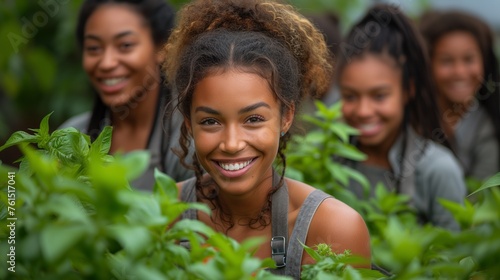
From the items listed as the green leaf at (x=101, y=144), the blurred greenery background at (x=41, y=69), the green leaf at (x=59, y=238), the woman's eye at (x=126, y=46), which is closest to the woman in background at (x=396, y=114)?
the woman's eye at (x=126, y=46)

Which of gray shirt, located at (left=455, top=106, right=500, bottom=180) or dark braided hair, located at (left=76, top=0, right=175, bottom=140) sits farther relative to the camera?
gray shirt, located at (left=455, top=106, right=500, bottom=180)

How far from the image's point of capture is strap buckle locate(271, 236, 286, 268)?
294 cm

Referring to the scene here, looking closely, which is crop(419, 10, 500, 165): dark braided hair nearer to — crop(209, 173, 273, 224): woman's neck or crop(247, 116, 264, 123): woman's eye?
crop(209, 173, 273, 224): woman's neck

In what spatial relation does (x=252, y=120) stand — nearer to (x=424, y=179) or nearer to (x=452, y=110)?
(x=424, y=179)

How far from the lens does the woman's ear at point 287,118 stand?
10.3 ft

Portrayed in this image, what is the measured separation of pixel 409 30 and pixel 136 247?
11.3 ft

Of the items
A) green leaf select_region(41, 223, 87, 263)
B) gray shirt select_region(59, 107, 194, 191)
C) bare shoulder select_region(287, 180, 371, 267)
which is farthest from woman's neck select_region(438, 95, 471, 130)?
green leaf select_region(41, 223, 87, 263)

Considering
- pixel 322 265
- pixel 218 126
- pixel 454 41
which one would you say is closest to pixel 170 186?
pixel 322 265

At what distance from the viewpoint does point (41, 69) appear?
23.2 feet

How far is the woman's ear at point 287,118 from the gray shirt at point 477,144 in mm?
2621

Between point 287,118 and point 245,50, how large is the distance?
12.2 inches

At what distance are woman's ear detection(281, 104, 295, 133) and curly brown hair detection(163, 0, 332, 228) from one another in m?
0.02

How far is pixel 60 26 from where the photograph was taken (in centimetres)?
727

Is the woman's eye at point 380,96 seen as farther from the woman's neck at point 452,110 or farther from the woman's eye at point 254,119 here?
the woman's eye at point 254,119
